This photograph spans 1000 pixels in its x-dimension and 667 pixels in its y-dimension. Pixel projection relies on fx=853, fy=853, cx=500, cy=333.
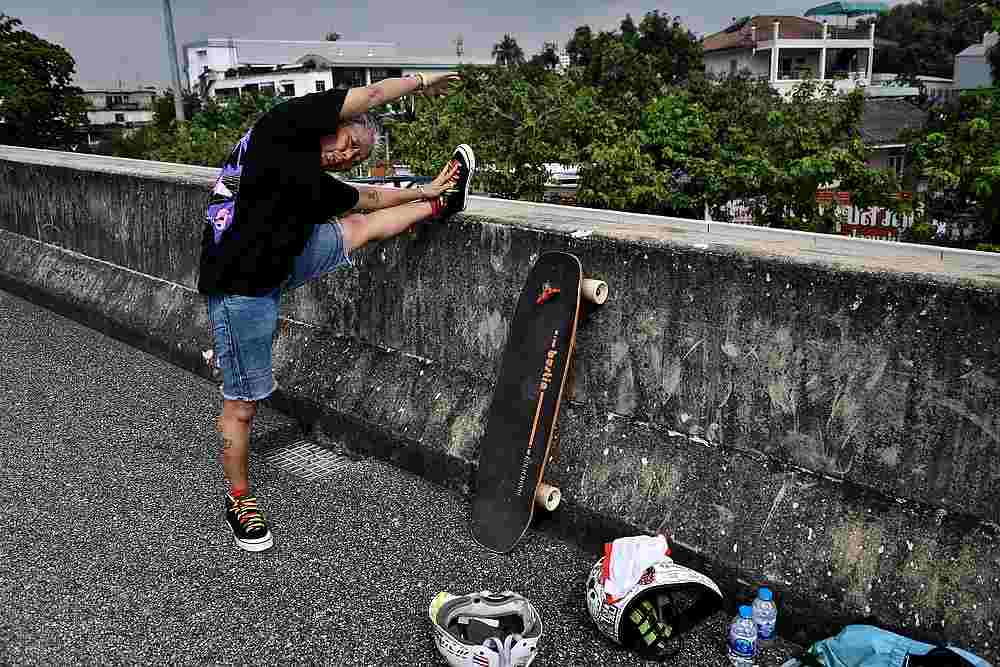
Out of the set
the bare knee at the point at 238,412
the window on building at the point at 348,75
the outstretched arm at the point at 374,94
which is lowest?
the bare knee at the point at 238,412

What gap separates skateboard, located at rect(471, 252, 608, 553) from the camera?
12.1ft

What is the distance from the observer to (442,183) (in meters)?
4.24

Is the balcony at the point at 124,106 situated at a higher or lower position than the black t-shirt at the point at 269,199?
higher

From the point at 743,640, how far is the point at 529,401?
1347mm

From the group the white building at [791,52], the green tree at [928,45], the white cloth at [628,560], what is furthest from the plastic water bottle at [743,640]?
the green tree at [928,45]

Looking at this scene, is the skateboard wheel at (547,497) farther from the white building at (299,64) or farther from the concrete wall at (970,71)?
the concrete wall at (970,71)

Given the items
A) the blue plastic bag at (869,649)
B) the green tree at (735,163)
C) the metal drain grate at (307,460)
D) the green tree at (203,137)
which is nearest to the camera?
the blue plastic bag at (869,649)

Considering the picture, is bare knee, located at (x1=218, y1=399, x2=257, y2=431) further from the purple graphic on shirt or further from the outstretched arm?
the outstretched arm

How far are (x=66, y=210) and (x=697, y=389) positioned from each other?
6.52 m

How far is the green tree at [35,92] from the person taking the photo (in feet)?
224

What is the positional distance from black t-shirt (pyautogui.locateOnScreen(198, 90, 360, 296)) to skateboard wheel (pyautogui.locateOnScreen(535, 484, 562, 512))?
1.45m

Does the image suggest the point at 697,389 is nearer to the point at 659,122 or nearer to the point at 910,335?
the point at 910,335

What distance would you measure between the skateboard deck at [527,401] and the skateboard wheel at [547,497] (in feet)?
0.10

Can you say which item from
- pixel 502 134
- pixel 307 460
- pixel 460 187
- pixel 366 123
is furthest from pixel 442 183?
pixel 502 134
